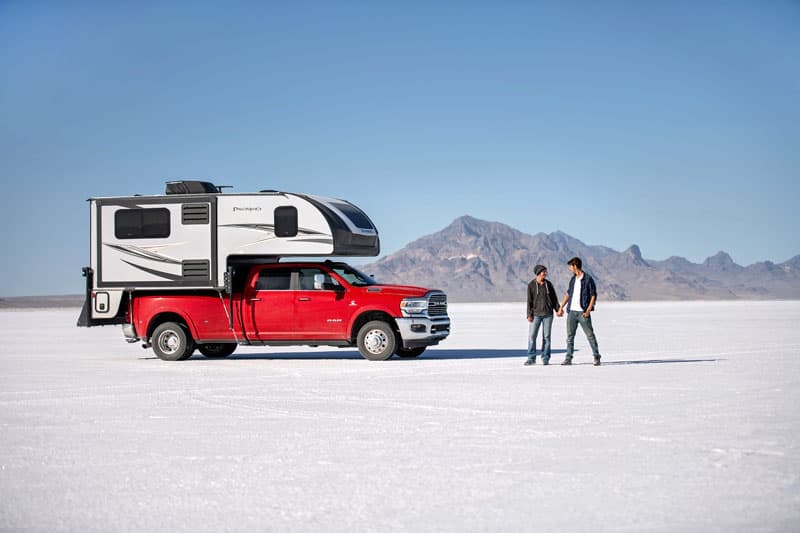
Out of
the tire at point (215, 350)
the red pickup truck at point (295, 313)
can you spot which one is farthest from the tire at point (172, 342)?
the tire at point (215, 350)

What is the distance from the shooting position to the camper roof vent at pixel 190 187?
20781mm

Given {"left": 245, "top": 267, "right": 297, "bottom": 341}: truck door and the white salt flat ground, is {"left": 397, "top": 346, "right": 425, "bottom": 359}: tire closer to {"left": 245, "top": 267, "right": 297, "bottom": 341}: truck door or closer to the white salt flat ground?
{"left": 245, "top": 267, "right": 297, "bottom": 341}: truck door

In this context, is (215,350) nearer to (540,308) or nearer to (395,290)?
(395,290)

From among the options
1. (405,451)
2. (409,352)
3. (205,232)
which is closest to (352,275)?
(409,352)

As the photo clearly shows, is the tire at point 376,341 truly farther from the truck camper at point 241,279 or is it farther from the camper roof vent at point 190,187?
the camper roof vent at point 190,187

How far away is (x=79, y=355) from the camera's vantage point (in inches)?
943

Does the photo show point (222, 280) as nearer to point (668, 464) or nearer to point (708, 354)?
point (708, 354)

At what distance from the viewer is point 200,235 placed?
20484 millimetres

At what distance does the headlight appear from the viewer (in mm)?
19797

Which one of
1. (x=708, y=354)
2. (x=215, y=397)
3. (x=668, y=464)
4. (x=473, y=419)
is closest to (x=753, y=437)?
(x=668, y=464)

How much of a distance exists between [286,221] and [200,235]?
74.9 inches

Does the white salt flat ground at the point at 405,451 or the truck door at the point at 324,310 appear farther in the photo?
the truck door at the point at 324,310

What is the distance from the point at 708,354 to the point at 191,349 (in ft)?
35.9

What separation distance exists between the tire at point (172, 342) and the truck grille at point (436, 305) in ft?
16.6
